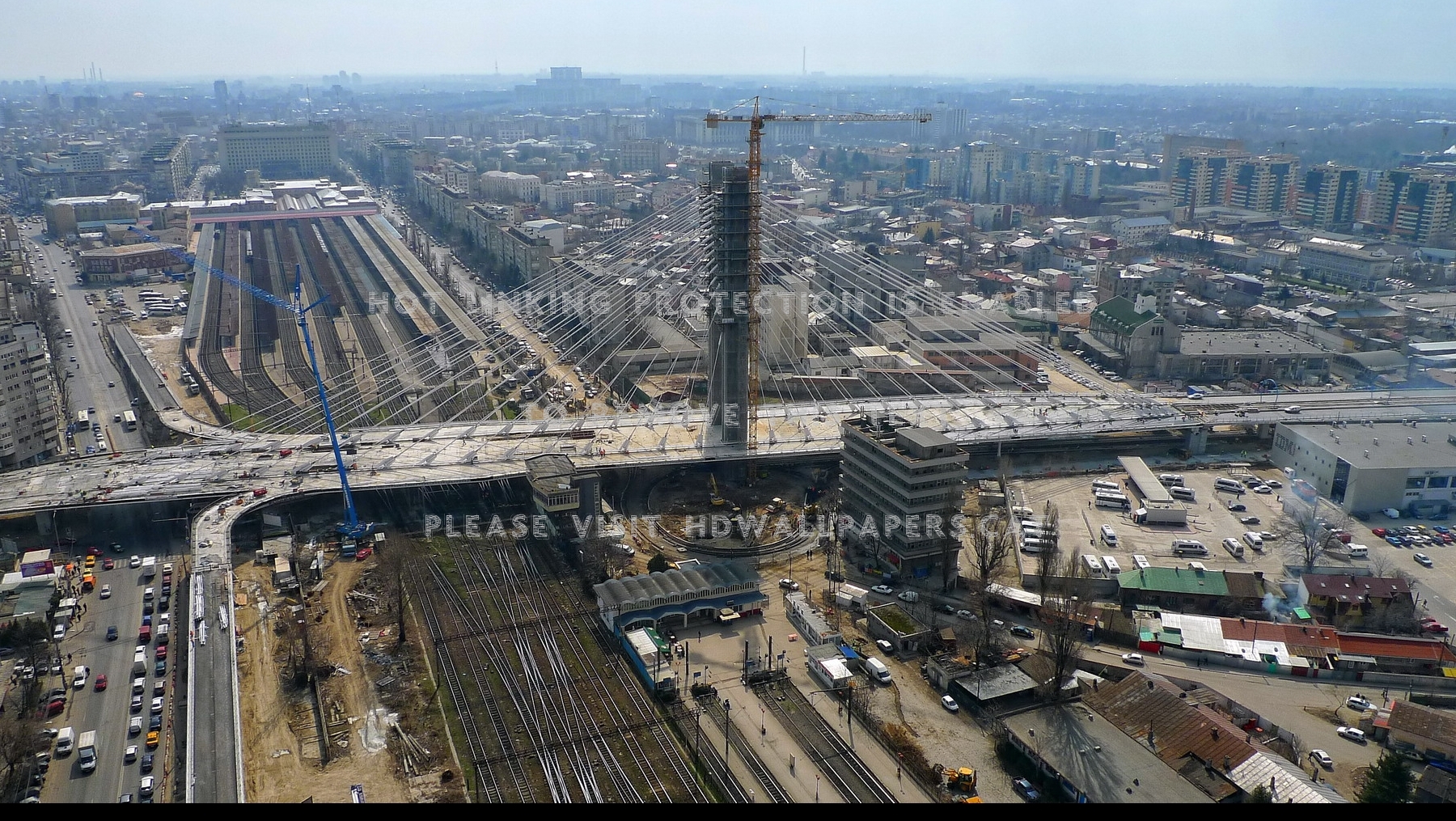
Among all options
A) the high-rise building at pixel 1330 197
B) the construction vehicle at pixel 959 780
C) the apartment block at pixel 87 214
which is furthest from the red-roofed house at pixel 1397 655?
the apartment block at pixel 87 214

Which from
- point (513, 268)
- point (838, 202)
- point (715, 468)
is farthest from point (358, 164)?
point (715, 468)

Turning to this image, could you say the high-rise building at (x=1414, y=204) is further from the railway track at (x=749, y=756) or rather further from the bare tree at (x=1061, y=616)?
the railway track at (x=749, y=756)

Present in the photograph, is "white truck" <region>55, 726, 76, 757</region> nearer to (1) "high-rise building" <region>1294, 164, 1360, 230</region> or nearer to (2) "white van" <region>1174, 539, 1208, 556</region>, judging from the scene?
(2) "white van" <region>1174, 539, 1208, 556</region>

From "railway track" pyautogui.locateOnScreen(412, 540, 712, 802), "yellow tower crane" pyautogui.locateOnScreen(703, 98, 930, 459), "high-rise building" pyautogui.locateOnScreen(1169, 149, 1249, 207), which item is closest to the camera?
"railway track" pyautogui.locateOnScreen(412, 540, 712, 802)

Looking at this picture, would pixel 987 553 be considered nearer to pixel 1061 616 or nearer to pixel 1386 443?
pixel 1061 616

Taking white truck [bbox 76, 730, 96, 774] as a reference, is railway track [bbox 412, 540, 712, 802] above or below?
below

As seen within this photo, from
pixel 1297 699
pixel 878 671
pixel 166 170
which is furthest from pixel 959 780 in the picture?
pixel 166 170

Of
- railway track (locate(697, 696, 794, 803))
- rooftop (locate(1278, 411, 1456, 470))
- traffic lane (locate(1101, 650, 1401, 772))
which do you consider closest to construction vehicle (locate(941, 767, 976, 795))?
railway track (locate(697, 696, 794, 803))
